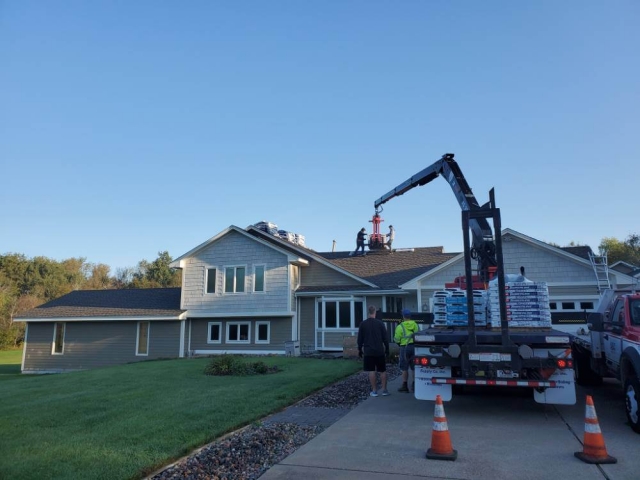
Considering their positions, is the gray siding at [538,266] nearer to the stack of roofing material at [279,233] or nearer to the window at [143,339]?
the stack of roofing material at [279,233]

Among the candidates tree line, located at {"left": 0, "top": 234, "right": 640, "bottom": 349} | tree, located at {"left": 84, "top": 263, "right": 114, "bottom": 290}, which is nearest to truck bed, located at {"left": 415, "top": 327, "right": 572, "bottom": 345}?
tree line, located at {"left": 0, "top": 234, "right": 640, "bottom": 349}

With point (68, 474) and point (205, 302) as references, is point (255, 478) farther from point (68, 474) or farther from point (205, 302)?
point (205, 302)

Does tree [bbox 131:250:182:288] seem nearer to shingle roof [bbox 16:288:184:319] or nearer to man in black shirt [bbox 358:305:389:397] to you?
shingle roof [bbox 16:288:184:319]

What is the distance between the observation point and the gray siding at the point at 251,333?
22812mm

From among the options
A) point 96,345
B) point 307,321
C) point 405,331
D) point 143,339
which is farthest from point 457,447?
point 96,345

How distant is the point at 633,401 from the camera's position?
254 inches

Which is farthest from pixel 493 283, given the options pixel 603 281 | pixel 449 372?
pixel 603 281

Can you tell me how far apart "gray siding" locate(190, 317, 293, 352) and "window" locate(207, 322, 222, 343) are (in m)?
0.15

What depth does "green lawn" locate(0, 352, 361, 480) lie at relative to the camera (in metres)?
5.26

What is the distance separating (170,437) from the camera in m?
6.22

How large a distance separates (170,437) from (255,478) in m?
1.82

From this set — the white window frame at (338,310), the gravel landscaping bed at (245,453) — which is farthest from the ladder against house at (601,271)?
the gravel landscaping bed at (245,453)

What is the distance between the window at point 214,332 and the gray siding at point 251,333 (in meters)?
0.15

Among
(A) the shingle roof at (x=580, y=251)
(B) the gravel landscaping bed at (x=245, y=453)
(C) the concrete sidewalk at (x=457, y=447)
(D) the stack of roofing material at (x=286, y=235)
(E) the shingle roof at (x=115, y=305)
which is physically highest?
(D) the stack of roofing material at (x=286, y=235)
